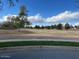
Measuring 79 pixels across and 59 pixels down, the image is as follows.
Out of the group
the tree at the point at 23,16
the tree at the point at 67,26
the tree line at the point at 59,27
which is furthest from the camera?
the tree at the point at 67,26

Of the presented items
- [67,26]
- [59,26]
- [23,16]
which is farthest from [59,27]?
[23,16]

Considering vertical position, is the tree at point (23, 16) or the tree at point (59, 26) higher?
the tree at point (23, 16)

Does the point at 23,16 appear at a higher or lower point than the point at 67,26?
higher

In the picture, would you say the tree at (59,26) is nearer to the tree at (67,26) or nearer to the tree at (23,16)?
the tree at (67,26)

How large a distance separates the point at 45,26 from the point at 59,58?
14.5m

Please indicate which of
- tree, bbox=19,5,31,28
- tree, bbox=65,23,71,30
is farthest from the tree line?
tree, bbox=19,5,31,28

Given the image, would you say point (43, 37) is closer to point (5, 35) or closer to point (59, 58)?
point (5, 35)

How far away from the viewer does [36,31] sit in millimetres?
25875

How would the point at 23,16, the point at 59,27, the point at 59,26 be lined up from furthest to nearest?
the point at 59,26
the point at 59,27
the point at 23,16

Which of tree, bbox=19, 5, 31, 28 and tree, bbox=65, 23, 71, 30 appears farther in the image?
tree, bbox=65, 23, 71, 30

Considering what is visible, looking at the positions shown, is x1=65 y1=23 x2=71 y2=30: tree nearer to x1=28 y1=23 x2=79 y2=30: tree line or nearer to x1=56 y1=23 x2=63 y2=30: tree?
x1=28 y1=23 x2=79 y2=30: tree line

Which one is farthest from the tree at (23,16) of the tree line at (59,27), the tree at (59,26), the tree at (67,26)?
the tree at (67,26)

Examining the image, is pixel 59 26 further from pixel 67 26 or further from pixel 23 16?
pixel 23 16

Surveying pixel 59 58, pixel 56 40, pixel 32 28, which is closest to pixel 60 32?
pixel 56 40
